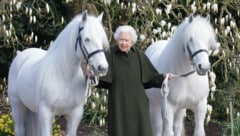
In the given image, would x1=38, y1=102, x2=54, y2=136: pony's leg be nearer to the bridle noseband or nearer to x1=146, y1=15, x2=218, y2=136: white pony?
the bridle noseband

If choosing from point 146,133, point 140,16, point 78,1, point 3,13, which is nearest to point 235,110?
point 140,16

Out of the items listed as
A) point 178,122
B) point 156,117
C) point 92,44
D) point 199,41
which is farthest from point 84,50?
point 178,122

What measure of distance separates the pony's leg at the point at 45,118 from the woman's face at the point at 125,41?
97 cm

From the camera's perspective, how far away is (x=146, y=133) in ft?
18.6

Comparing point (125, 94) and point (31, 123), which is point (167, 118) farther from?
point (31, 123)

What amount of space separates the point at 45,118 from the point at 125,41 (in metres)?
1.10

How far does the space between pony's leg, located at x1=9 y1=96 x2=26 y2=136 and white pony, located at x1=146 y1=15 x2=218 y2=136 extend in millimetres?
1496

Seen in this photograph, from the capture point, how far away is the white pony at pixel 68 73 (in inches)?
219

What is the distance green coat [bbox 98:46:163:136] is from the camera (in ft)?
18.5

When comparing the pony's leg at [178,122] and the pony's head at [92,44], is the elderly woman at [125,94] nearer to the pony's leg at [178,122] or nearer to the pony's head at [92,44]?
the pony's head at [92,44]

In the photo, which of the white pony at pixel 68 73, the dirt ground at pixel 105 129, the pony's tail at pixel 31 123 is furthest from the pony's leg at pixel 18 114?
the dirt ground at pixel 105 129

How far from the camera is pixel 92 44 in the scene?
5531 millimetres

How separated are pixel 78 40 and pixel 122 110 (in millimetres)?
762

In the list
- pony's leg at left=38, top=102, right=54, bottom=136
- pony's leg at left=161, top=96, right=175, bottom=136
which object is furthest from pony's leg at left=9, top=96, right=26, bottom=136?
pony's leg at left=161, top=96, right=175, bottom=136
